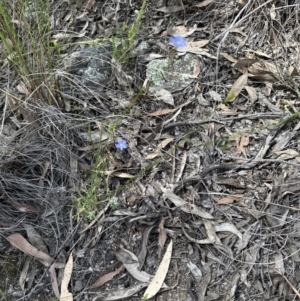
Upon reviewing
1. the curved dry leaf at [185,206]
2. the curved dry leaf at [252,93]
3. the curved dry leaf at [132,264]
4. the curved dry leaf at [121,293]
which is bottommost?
the curved dry leaf at [121,293]

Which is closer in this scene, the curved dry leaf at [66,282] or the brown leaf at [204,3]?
the curved dry leaf at [66,282]

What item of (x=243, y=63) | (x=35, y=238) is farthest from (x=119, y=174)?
(x=243, y=63)

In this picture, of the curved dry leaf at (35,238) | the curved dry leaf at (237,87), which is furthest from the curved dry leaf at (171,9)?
the curved dry leaf at (35,238)

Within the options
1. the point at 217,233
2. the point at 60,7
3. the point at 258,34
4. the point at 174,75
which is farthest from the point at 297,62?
the point at 60,7

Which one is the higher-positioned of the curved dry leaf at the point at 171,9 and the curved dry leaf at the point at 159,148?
the curved dry leaf at the point at 171,9

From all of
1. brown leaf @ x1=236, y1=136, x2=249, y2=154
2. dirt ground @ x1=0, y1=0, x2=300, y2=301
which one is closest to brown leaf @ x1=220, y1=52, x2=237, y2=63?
dirt ground @ x1=0, y1=0, x2=300, y2=301

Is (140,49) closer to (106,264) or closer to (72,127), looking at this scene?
(72,127)

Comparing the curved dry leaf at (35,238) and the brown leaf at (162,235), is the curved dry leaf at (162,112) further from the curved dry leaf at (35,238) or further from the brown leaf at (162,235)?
the curved dry leaf at (35,238)

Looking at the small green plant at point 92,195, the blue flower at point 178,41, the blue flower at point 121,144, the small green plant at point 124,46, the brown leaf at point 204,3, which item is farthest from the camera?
the brown leaf at point 204,3
